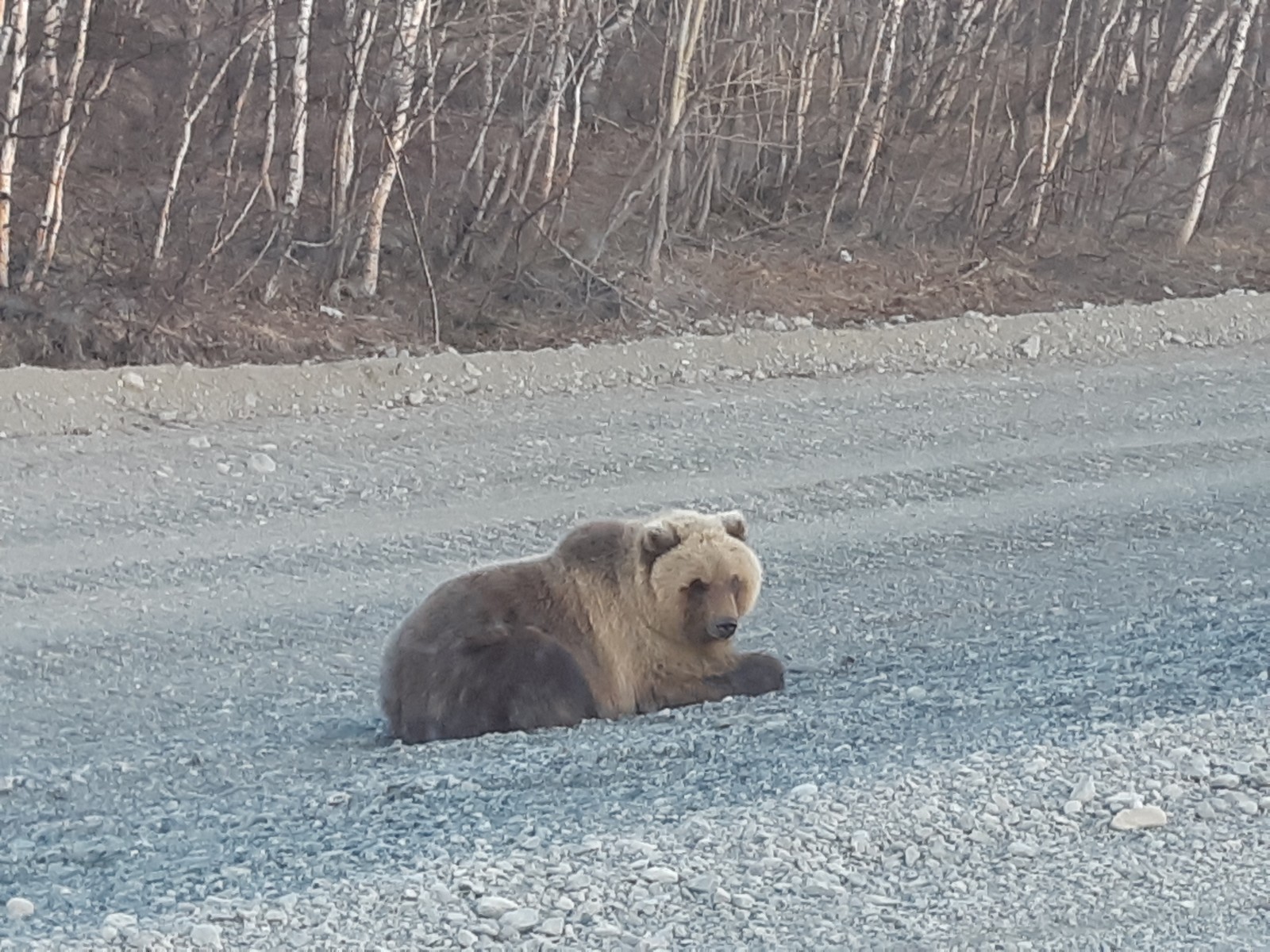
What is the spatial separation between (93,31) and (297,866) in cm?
1499

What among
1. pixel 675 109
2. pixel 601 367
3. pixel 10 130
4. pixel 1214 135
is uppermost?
pixel 1214 135

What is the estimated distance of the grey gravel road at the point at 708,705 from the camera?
178 inches

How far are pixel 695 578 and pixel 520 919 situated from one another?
2.81 meters

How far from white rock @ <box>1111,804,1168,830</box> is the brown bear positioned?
224 cm

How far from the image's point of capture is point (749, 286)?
57.5 ft

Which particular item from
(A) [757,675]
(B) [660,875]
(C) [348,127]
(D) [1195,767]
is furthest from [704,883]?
(C) [348,127]

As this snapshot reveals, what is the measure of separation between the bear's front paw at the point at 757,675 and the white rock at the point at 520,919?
297 cm

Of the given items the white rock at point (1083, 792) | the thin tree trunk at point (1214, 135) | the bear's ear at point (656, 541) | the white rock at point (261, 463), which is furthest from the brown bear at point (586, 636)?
the thin tree trunk at point (1214, 135)

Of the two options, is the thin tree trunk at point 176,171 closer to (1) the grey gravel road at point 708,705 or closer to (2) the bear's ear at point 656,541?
(1) the grey gravel road at point 708,705

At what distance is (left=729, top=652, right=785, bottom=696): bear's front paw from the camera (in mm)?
7301

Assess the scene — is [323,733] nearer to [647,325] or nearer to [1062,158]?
[647,325]

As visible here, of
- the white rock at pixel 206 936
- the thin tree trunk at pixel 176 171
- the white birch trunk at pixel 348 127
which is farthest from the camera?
the white birch trunk at pixel 348 127

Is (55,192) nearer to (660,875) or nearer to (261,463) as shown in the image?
(261,463)

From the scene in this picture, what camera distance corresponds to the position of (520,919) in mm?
4359
